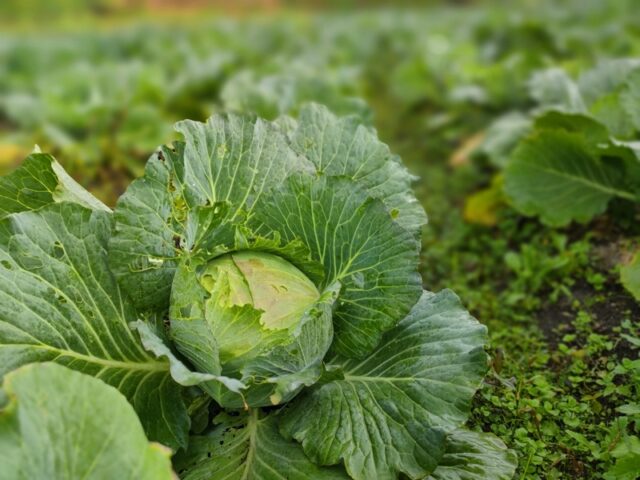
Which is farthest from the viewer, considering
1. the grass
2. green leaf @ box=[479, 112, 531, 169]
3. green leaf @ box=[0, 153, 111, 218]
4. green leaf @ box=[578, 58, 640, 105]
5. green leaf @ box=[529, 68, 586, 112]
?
green leaf @ box=[479, 112, 531, 169]

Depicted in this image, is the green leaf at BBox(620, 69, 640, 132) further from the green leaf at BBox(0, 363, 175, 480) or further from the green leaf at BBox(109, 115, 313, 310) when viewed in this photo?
the green leaf at BBox(0, 363, 175, 480)

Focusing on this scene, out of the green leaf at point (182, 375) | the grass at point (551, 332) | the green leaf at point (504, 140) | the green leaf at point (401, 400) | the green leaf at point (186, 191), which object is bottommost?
the grass at point (551, 332)

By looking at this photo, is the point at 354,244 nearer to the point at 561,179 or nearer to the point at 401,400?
the point at 401,400

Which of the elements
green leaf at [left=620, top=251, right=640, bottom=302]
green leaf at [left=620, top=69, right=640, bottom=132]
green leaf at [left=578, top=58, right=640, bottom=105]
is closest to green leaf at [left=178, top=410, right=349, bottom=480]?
green leaf at [left=620, top=251, right=640, bottom=302]

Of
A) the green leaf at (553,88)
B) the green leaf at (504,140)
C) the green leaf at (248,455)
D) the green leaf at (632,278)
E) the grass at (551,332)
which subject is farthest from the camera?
the green leaf at (504,140)

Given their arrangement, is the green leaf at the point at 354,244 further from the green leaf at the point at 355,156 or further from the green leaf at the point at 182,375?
the green leaf at the point at 182,375

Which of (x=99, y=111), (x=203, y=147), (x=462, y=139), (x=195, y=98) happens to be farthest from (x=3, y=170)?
(x=203, y=147)

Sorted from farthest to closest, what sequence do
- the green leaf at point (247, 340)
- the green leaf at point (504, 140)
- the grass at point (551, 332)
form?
the green leaf at point (504, 140), the grass at point (551, 332), the green leaf at point (247, 340)

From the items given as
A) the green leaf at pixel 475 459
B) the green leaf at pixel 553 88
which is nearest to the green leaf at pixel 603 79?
the green leaf at pixel 553 88
